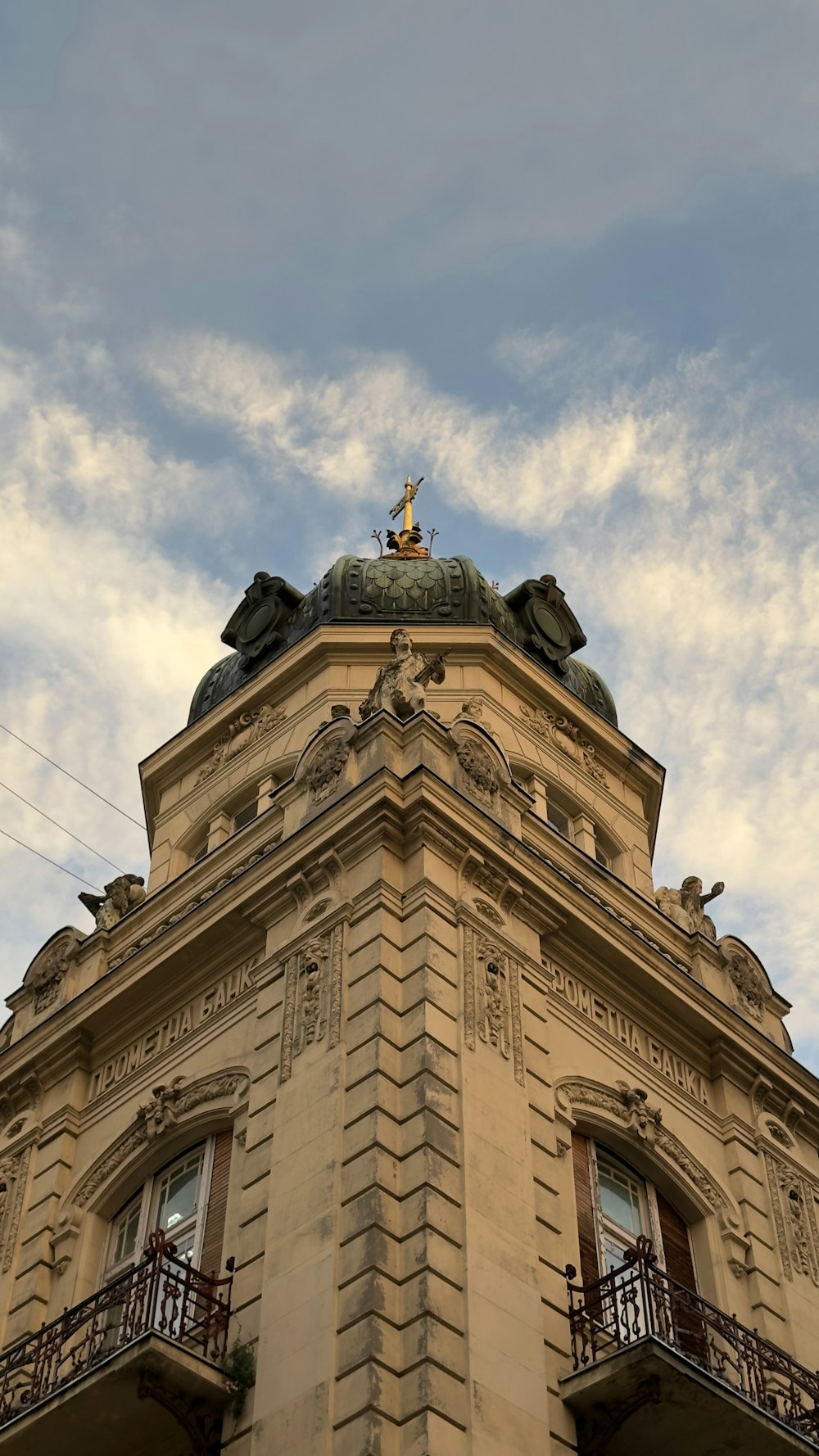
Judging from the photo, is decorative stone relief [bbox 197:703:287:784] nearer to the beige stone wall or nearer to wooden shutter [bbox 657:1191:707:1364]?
the beige stone wall

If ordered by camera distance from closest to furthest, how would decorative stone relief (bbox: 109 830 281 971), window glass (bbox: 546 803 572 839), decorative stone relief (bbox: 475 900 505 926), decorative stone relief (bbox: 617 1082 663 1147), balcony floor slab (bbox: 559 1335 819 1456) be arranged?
1. balcony floor slab (bbox: 559 1335 819 1456)
2. decorative stone relief (bbox: 475 900 505 926)
3. decorative stone relief (bbox: 617 1082 663 1147)
4. decorative stone relief (bbox: 109 830 281 971)
5. window glass (bbox: 546 803 572 839)

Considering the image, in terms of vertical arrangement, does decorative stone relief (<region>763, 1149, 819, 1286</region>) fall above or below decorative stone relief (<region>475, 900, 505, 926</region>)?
below

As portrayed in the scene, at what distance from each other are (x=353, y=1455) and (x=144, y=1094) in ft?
25.9

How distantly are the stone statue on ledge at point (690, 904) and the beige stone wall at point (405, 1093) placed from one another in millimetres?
1221

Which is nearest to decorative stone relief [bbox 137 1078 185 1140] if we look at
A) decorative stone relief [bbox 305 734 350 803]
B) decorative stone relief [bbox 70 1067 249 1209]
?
decorative stone relief [bbox 70 1067 249 1209]

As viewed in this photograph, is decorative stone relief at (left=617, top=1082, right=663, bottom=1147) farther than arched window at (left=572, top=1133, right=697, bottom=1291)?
Yes

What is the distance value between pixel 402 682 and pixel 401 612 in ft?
22.1

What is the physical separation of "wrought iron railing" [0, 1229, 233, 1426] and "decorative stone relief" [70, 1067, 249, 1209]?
2.08 meters

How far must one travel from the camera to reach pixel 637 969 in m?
23.4

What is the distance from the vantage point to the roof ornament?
35.7 m

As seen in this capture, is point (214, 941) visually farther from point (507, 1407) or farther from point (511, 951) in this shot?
point (507, 1407)

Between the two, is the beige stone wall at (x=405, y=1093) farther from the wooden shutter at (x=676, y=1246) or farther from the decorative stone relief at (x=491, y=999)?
the wooden shutter at (x=676, y=1246)

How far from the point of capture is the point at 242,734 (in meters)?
30.7

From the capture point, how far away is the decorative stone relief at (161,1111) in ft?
69.3
